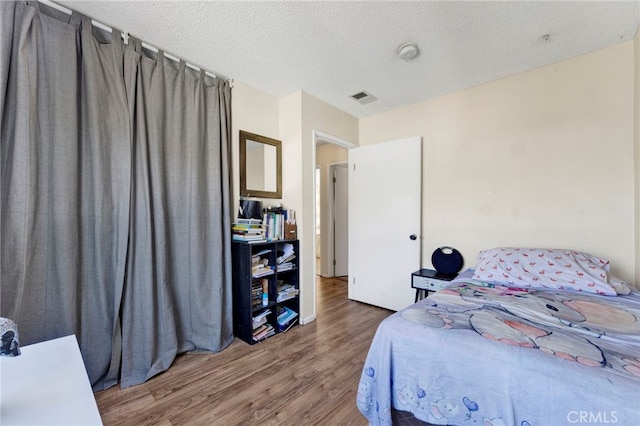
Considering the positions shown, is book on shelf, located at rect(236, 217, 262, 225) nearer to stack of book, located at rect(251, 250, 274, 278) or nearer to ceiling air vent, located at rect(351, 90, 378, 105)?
stack of book, located at rect(251, 250, 274, 278)

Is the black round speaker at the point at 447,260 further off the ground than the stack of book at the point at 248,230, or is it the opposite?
the stack of book at the point at 248,230

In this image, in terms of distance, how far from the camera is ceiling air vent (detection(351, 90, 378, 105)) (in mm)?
2773

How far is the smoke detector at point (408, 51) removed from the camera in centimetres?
196

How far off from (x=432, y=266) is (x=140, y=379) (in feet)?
8.91

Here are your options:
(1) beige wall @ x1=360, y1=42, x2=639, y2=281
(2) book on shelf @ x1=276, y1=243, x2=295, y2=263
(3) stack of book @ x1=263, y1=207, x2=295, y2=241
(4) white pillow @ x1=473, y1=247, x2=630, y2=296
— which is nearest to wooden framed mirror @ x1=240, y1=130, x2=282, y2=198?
(3) stack of book @ x1=263, y1=207, x2=295, y2=241

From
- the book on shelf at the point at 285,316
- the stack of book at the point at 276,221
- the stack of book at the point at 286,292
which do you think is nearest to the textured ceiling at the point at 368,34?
the stack of book at the point at 276,221

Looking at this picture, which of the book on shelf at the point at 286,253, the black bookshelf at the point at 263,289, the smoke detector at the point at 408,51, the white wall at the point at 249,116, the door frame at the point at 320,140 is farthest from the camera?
the door frame at the point at 320,140

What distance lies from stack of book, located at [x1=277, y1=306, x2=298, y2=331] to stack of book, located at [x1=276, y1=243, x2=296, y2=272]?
43 cm

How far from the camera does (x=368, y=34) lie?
6.05 feet

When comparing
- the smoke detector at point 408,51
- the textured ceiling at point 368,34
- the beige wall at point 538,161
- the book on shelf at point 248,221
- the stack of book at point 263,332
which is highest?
the textured ceiling at point 368,34

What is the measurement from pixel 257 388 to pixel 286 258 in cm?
113

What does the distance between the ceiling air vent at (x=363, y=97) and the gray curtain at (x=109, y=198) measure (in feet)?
4.53

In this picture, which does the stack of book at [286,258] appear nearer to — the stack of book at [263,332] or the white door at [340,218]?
the stack of book at [263,332]

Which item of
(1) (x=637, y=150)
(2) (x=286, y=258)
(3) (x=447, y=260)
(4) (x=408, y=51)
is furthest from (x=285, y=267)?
(1) (x=637, y=150)
